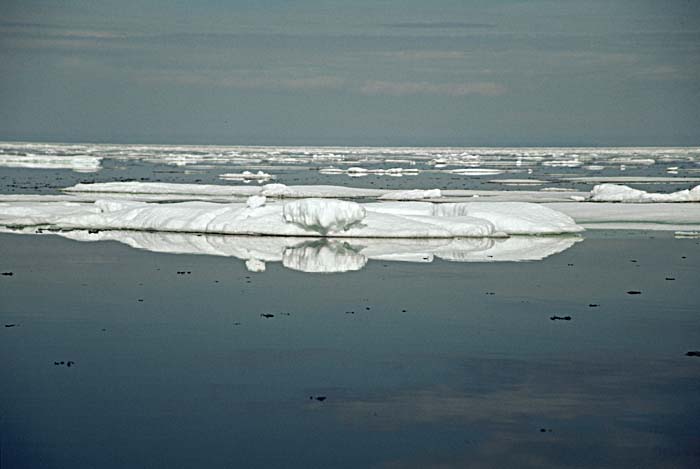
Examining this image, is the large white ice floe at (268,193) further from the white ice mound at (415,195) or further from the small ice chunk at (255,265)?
the small ice chunk at (255,265)

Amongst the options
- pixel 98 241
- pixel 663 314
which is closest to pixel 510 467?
pixel 663 314

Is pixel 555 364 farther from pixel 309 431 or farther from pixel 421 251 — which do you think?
pixel 421 251

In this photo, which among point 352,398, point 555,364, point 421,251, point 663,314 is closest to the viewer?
point 352,398

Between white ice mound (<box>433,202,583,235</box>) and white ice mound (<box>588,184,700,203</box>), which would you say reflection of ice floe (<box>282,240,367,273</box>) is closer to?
white ice mound (<box>433,202,583,235</box>)

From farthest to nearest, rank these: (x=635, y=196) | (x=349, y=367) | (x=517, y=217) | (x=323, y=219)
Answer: (x=635, y=196) < (x=517, y=217) < (x=323, y=219) < (x=349, y=367)

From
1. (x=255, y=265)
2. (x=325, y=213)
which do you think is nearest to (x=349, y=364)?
(x=255, y=265)

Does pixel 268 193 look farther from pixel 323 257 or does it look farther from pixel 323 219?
pixel 323 257
